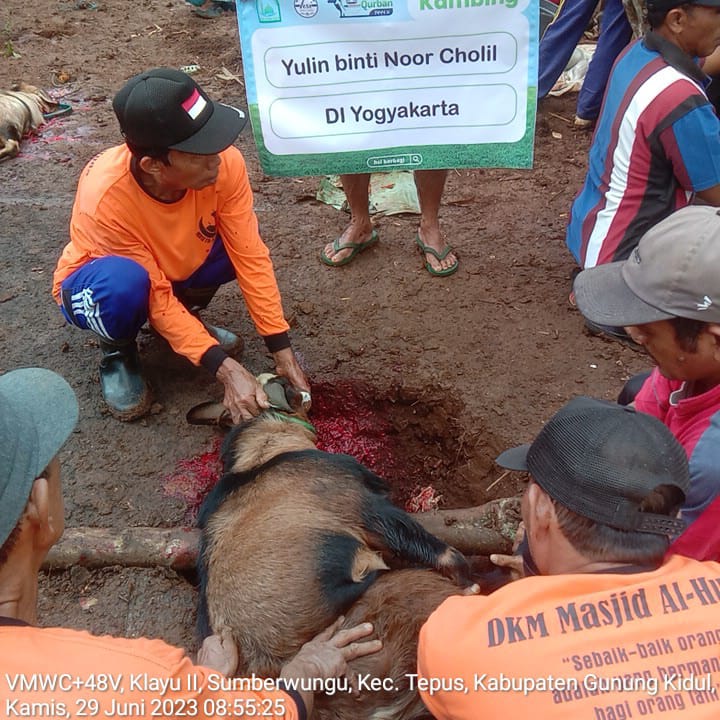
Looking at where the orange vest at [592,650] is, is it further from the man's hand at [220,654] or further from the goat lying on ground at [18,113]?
the goat lying on ground at [18,113]

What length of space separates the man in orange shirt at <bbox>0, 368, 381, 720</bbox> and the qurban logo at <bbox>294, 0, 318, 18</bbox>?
281 centimetres

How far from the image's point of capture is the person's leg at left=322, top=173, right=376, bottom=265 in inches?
188

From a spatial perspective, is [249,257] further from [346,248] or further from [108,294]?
[346,248]

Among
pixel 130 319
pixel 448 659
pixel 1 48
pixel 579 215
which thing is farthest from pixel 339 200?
pixel 1 48

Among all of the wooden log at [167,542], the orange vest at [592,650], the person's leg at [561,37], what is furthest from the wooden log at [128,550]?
the person's leg at [561,37]

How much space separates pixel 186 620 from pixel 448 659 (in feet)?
5.32

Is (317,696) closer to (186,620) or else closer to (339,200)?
(186,620)

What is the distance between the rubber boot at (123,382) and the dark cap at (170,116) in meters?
1.21

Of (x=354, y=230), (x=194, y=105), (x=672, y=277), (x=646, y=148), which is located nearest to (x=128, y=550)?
(x=194, y=105)

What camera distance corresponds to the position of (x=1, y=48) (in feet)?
27.1

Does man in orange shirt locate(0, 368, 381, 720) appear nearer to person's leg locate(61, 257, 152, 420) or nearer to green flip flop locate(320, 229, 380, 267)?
person's leg locate(61, 257, 152, 420)

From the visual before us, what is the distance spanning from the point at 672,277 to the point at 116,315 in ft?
8.35

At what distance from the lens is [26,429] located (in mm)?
1690

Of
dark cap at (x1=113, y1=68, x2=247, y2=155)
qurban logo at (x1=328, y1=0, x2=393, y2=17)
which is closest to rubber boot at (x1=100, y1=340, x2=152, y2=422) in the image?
dark cap at (x1=113, y1=68, x2=247, y2=155)
